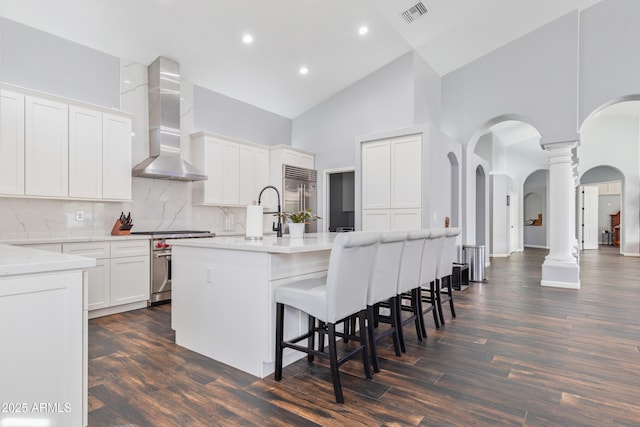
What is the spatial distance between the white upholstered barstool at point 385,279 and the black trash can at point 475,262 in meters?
3.80

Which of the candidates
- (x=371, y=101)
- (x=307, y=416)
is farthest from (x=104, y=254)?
(x=371, y=101)

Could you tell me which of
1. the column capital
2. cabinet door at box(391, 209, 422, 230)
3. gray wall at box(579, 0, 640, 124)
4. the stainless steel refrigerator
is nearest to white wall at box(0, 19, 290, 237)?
the stainless steel refrigerator

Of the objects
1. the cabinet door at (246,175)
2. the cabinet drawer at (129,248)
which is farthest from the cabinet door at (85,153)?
the cabinet door at (246,175)

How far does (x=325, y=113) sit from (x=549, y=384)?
573 cm

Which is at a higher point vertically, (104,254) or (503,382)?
(104,254)

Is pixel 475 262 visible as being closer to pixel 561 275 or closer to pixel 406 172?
pixel 561 275

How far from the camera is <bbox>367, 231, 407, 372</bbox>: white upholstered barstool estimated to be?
2408 millimetres

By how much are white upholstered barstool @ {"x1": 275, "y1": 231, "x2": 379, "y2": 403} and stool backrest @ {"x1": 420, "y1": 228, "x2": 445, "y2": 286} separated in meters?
1.00

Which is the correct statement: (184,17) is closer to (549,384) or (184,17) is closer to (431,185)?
(431,185)

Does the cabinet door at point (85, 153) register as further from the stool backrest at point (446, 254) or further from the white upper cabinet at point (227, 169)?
the stool backrest at point (446, 254)

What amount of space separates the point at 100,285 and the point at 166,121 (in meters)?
2.29

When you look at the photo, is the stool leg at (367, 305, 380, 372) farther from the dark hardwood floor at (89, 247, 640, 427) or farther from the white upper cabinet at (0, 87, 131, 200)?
the white upper cabinet at (0, 87, 131, 200)

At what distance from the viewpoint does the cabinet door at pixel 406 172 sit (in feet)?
16.5

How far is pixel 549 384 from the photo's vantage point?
2246 mm
